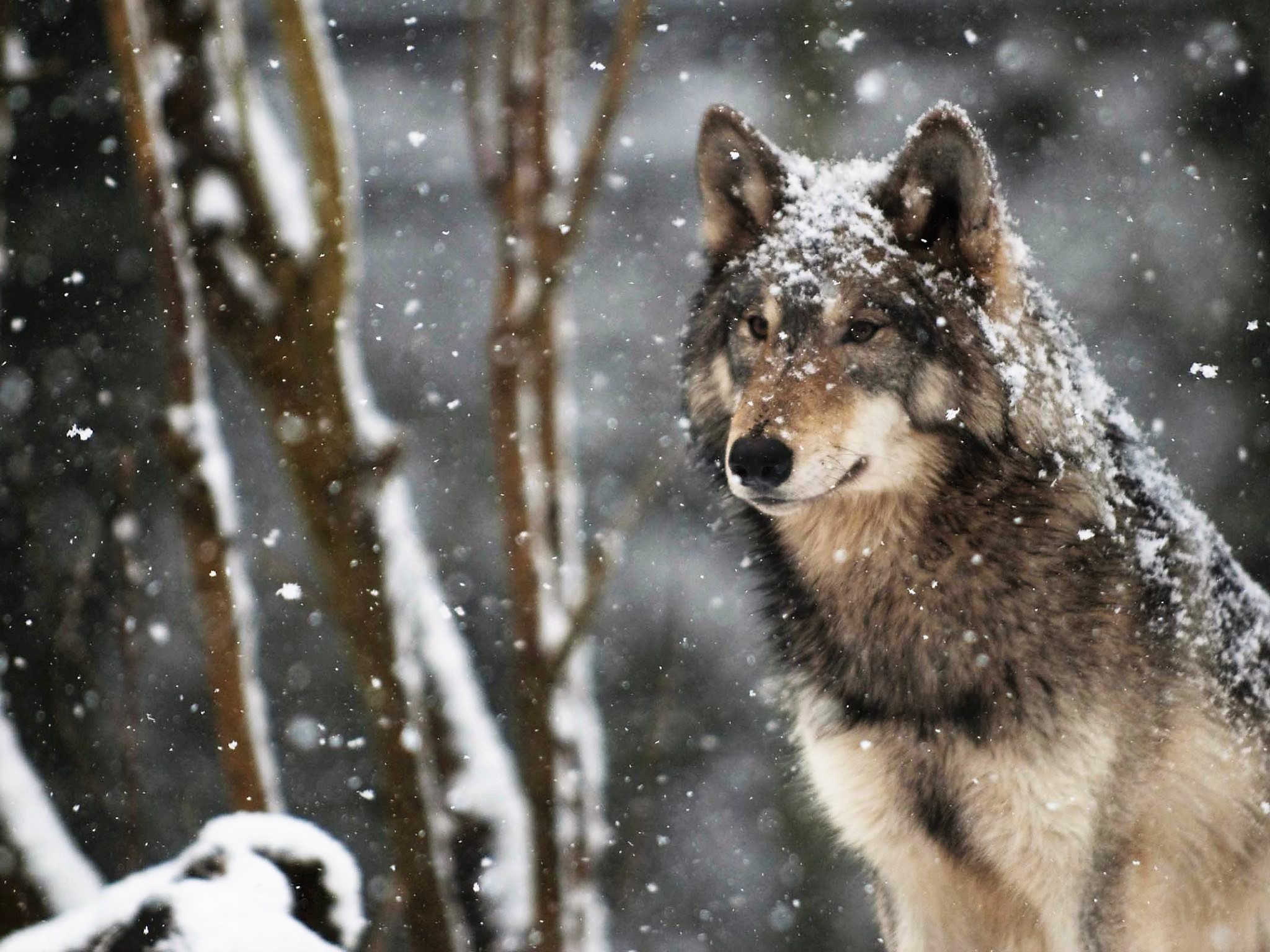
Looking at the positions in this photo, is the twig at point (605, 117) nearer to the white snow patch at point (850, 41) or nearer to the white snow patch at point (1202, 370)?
the white snow patch at point (850, 41)

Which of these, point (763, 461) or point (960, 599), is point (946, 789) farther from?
point (763, 461)

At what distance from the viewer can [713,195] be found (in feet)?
11.0

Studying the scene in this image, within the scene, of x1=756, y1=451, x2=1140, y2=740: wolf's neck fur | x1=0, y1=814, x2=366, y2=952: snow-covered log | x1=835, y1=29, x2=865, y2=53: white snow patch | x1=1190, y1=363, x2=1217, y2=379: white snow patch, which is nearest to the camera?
x1=0, y1=814, x2=366, y2=952: snow-covered log

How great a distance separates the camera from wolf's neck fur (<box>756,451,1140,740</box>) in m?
2.89

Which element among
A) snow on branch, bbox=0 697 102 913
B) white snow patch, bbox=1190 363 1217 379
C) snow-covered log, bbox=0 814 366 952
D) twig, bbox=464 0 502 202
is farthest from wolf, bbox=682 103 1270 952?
white snow patch, bbox=1190 363 1217 379

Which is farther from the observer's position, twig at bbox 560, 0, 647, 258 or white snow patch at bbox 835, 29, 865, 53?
white snow patch at bbox 835, 29, 865, 53

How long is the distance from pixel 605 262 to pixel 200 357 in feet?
25.5

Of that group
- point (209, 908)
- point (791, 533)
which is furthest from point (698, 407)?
point (209, 908)

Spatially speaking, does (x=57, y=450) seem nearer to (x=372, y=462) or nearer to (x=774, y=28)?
(x=774, y=28)

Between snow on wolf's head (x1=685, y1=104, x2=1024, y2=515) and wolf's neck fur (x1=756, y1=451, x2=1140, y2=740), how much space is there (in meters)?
0.13

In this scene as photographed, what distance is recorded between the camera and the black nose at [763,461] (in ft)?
9.02

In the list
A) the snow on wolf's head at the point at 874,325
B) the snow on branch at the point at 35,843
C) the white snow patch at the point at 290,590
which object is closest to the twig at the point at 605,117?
the snow on wolf's head at the point at 874,325

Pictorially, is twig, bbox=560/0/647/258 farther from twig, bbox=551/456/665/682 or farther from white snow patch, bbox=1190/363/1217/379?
white snow patch, bbox=1190/363/1217/379

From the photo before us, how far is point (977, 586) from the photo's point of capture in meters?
3.04
